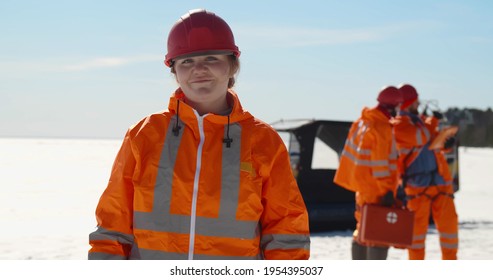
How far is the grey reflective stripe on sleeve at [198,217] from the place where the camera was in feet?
6.93

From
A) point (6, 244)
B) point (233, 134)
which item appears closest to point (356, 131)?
point (233, 134)

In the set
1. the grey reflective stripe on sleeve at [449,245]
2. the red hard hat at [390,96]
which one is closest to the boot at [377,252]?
the grey reflective stripe on sleeve at [449,245]

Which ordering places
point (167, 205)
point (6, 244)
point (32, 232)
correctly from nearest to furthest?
1. point (167, 205)
2. point (6, 244)
3. point (32, 232)

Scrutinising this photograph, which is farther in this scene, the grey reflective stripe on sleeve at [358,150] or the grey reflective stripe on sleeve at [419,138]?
the grey reflective stripe on sleeve at [419,138]

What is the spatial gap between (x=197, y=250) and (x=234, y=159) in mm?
389

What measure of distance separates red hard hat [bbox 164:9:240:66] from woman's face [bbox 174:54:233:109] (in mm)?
36

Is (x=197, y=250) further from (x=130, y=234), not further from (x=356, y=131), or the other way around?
(x=356, y=131)

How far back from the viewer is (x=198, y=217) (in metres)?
2.12

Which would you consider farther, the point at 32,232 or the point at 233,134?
the point at 32,232

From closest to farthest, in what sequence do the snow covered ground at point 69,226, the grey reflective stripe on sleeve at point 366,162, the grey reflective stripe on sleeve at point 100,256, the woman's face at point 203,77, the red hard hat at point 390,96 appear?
the grey reflective stripe on sleeve at point 100,256
the woman's face at point 203,77
the grey reflective stripe on sleeve at point 366,162
the red hard hat at point 390,96
the snow covered ground at point 69,226

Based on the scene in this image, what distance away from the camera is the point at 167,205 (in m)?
2.11

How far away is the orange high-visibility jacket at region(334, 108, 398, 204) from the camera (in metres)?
5.35

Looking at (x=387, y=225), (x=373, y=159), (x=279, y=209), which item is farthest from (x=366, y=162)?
(x=279, y=209)

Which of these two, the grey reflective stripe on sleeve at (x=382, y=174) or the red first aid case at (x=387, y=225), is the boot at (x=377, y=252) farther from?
the grey reflective stripe on sleeve at (x=382, y=174)
